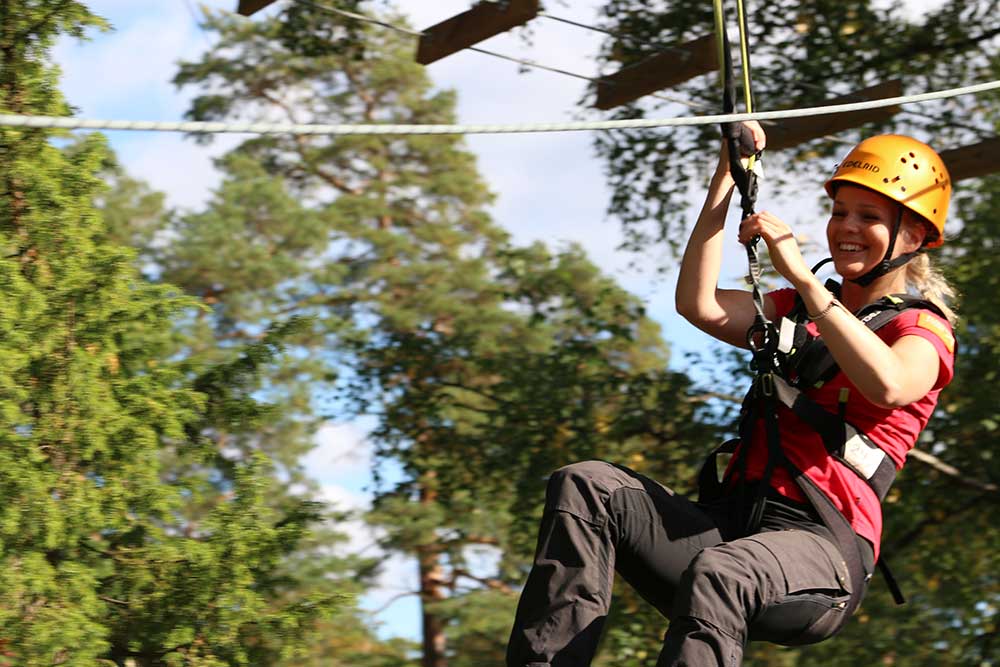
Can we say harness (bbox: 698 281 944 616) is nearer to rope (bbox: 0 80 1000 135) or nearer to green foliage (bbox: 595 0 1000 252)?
rope (bbox: 0 80 1000 135)

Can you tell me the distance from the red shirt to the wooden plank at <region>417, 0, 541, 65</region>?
2636mm

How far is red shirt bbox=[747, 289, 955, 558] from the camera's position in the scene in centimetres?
275

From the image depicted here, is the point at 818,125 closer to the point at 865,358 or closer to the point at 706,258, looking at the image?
the point at 706,258

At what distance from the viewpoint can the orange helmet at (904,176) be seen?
9.78 ft

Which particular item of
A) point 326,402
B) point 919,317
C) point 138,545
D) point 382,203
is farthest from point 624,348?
point 382,203

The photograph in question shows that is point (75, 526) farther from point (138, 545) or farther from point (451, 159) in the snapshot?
point (451, 159)

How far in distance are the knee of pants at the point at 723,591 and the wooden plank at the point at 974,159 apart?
418 cm

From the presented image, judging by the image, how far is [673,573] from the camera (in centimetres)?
276

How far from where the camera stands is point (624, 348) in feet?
28.7

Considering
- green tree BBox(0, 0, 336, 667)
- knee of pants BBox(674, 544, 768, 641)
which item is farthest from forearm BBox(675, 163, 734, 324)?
green tree BBox(0, 0, 336, 667)

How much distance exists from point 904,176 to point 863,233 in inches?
6.2

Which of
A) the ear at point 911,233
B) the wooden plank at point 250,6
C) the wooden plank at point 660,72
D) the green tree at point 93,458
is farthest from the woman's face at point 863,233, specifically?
the wooden plank at point 250,6

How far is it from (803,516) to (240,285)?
12.0 m

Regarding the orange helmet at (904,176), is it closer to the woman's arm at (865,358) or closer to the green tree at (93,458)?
the woman's arm at (865,358)
